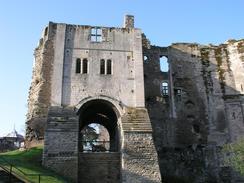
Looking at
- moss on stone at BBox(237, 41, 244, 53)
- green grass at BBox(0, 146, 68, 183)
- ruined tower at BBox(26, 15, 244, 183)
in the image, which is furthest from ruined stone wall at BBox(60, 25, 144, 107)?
moss on stone at BBox(237, 41, 244, 53)

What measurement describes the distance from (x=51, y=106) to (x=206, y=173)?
41.9 feet

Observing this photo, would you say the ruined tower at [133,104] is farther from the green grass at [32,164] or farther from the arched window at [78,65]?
the green grass at [32,164]

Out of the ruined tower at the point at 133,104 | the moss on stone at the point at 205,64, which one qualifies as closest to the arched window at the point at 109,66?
the ruined tower at the point at 133,104

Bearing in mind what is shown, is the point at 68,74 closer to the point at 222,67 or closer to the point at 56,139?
the point at 56,139

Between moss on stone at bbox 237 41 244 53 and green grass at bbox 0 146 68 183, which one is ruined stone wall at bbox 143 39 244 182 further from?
green grass at bbox 0 146 68 183

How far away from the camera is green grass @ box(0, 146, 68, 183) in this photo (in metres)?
15.7

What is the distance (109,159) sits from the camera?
66.0ft

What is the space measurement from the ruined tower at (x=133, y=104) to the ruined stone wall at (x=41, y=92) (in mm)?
62

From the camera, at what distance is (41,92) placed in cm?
2192

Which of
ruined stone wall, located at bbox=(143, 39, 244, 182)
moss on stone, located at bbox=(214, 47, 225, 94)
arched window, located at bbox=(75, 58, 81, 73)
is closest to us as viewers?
arched window, located at bbox=(75, 58, 81, 73)

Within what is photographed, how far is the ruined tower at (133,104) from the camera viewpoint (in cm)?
1964

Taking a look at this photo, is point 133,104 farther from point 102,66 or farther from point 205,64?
point 205,64

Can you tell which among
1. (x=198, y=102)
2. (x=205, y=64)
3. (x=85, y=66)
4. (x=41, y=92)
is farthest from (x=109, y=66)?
(x=205, y=64)

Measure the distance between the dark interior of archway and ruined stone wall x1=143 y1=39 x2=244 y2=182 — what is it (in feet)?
13.6
